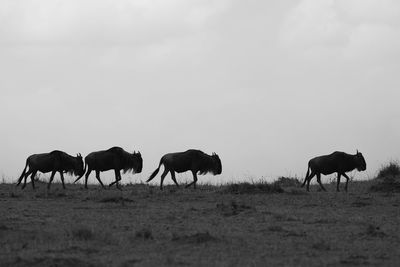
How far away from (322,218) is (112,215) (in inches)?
176

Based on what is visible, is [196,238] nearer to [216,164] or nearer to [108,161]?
[108,161]

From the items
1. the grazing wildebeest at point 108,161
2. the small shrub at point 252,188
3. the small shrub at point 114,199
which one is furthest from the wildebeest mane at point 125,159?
the small shrub at point 114,199

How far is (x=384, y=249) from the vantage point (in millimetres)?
12188

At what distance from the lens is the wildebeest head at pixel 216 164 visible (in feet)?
92.3

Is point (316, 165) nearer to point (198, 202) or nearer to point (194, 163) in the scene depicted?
point (194, 163)

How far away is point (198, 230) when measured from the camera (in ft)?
46.4

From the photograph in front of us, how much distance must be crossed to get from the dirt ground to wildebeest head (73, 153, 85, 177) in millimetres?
4886

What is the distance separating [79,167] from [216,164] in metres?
4.98

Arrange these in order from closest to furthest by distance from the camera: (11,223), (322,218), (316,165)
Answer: (11,223) < (322,218) < (316,165)

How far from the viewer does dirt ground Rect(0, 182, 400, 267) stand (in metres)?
11.2

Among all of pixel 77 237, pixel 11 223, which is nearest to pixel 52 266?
pixel 77 237

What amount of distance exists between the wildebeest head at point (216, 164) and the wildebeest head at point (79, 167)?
4.70 m

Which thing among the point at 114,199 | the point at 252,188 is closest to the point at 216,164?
the point at 252,188

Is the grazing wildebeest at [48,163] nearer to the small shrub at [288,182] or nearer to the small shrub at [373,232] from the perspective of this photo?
the small shrub at [288,182]
